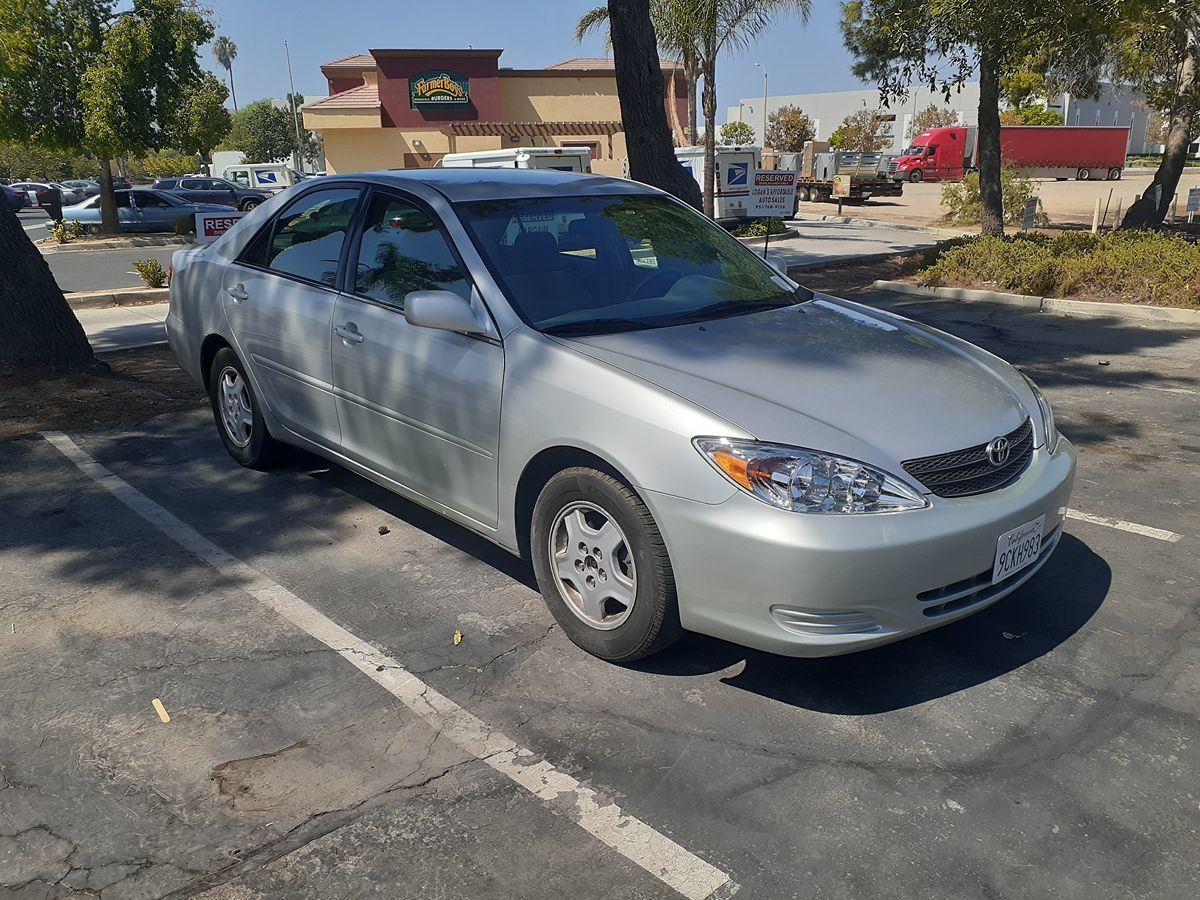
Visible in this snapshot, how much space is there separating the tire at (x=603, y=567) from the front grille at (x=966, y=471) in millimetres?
867

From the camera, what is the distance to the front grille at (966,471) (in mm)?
3205

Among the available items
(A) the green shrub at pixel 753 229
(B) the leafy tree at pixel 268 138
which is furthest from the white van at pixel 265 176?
(B) the leafy tree at pixel 268 138

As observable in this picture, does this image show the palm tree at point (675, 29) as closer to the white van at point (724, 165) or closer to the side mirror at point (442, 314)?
the white van at point (724, 165)

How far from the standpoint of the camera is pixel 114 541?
4852mm

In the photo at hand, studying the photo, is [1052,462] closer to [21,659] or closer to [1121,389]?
[21,659]

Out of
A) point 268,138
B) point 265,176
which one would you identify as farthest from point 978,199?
point 268,138

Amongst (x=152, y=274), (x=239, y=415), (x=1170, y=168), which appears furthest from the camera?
(x=1170, y=168)

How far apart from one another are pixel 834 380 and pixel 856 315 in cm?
106

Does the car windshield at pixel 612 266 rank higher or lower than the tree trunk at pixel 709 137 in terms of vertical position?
lower

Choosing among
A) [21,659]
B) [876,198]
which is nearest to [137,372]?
[21,659]

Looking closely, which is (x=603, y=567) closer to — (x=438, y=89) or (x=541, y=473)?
(x=541, y=473)

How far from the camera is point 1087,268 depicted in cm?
1154

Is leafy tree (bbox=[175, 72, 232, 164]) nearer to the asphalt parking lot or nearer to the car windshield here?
the asphalt parking lot

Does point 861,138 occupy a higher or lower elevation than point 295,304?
higher
